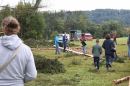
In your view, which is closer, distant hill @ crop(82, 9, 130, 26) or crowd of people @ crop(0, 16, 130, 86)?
crowd of people @ crop(0, 16, 130, 86)

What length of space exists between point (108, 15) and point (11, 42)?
181188 millimetres

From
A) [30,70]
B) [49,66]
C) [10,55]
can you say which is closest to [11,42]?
[10,55]

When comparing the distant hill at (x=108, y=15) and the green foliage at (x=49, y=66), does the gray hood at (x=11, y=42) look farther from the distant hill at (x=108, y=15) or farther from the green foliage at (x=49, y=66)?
the distant hill at (x=108, y=15)

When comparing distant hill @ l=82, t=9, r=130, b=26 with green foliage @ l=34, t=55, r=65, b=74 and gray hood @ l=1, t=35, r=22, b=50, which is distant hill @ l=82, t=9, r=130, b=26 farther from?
gray hood @ l=1, t=35, r=22, b=50

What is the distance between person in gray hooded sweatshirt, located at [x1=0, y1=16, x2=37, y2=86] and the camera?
335cm

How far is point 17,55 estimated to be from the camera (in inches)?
133

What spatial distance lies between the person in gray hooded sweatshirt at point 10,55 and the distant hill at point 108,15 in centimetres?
16929

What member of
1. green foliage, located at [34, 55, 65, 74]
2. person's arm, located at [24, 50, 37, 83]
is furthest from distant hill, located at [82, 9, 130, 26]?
person's arm, located at [24, 50, 37, 83]

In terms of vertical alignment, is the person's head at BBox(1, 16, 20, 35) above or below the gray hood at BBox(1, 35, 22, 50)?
above

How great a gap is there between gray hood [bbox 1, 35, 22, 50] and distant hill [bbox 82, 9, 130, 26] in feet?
555

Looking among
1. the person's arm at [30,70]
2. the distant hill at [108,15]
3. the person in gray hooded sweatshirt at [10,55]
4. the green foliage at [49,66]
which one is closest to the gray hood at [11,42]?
the person in gray hooded sweatshirt at [10,55]

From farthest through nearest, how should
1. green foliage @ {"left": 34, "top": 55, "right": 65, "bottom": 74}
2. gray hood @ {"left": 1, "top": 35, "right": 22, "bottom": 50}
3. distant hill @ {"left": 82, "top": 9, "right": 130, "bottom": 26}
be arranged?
distant hill @ {"left": 82, "top": 9, "right": 130, "bottom": 26}, green foliage @ {"left": 34, "top": 55, "right": 65, "bottom": 74}, gray hood @ {"left": 1, "top": 35, "right": 22, "bottom": 50}

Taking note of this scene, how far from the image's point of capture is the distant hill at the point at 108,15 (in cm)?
17338

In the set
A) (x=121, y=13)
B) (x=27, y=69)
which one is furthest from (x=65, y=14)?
(x=27, y=69)
